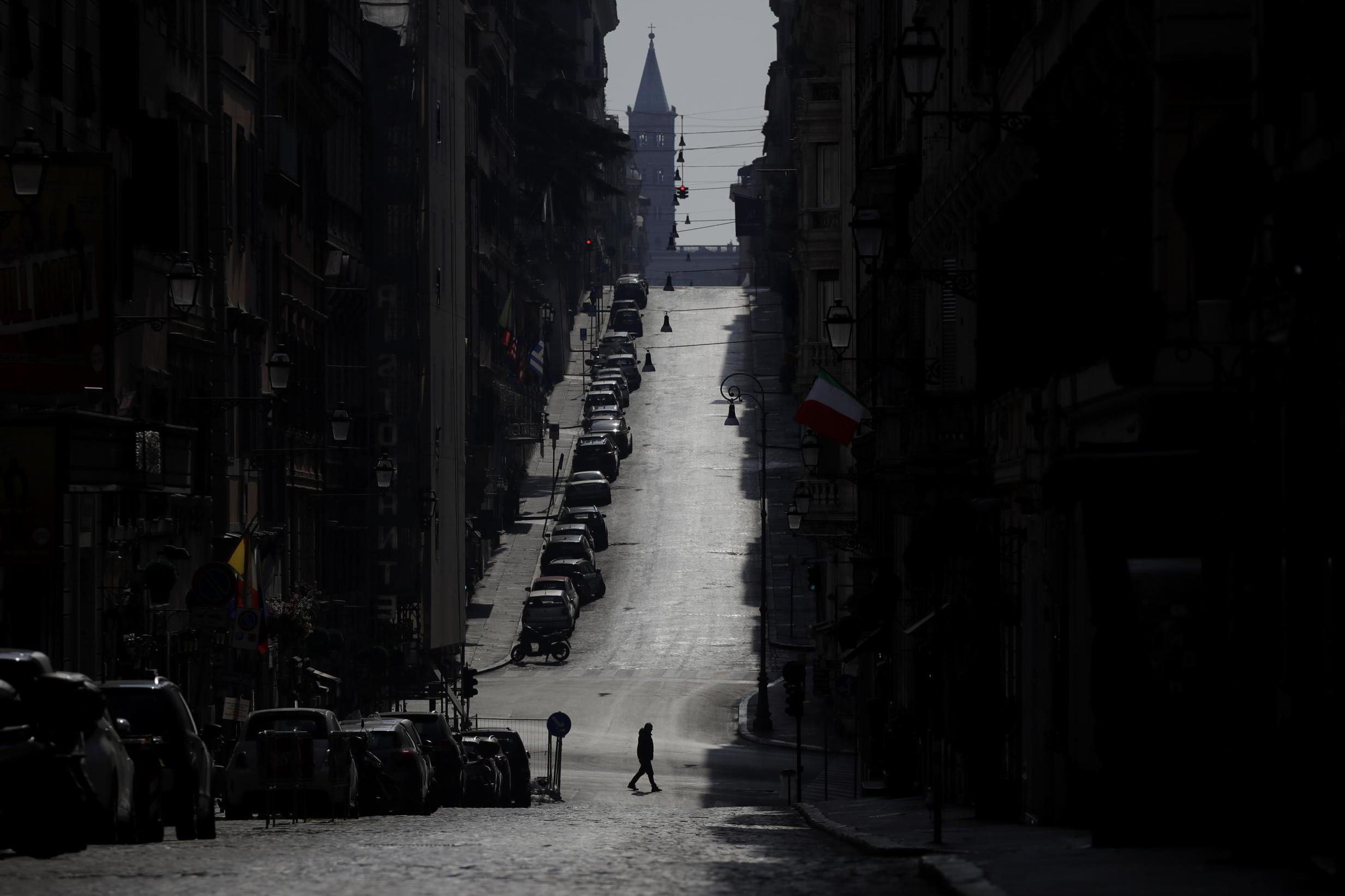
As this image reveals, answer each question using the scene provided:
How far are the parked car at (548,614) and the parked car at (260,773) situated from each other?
156 ft

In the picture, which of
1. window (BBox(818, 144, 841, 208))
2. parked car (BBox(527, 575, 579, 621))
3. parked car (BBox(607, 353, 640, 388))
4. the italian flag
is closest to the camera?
the italian flag

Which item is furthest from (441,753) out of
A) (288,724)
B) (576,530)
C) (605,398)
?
(605,398)

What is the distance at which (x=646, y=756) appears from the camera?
4638cm

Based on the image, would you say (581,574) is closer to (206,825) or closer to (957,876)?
(206,825)

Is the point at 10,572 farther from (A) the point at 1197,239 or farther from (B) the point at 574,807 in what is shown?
(A) the point at 1197,239

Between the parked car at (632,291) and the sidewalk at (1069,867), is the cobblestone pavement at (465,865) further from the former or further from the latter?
the parked car at (632,291)

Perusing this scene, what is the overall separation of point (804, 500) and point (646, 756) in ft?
33.2

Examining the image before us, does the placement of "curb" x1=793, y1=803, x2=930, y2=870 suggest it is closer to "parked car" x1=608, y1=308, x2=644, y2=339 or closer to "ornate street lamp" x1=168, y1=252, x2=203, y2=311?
"ornate street lamp" x1=168, y1=252, x2=203, y2=311

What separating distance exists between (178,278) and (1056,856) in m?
16.9

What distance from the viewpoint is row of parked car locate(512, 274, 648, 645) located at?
75.1 metres

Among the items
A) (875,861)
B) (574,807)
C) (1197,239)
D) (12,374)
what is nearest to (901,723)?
(574,807)

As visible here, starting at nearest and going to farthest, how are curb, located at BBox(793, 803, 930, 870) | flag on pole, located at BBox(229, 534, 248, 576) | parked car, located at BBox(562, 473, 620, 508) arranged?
curb, located at BBox(793, 803, 930, 870), flag on pole, located at BBox(229, 534, 248, 576), parked car, located at BBox(562, 473, 620, 508)

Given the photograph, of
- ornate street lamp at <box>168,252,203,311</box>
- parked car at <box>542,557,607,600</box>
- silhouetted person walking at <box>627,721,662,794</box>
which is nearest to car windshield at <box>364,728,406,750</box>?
ornate street lamp at <box>168,252,203,311</box>

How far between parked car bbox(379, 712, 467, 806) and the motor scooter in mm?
39206
